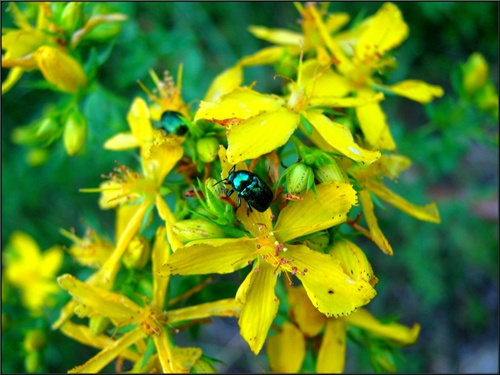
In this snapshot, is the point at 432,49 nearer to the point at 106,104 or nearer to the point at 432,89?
the point at 432,89

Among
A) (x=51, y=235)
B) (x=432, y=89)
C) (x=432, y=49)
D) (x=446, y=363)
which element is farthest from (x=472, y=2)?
(x=51, y=235)

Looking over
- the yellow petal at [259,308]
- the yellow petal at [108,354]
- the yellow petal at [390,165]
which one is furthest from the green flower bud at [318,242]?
the yellow petal at [108,354]

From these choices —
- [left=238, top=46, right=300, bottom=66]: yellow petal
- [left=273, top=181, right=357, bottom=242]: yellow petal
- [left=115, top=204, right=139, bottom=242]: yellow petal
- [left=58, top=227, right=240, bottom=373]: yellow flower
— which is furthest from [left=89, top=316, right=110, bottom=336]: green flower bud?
[left=238, top=46, right=300, bottom=66]: yellow petal

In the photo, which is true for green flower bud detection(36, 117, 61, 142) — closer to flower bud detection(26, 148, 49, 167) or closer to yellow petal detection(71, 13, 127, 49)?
yellow petal detection(71, 13, 127, 49)

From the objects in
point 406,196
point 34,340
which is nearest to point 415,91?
point 406,196

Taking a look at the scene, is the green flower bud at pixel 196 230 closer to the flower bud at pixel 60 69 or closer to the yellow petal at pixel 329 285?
the yellow petal at pixel 329 285
